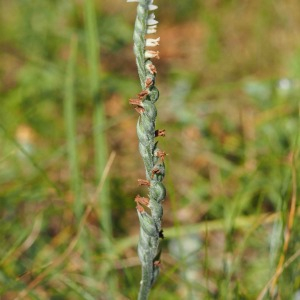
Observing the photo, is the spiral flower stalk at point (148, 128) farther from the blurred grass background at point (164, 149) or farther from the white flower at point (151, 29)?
the blurred grass background at point (164, 149)

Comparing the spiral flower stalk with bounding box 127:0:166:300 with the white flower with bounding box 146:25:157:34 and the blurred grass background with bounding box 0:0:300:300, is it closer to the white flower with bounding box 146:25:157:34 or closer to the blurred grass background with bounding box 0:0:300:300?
the white flower with bounding box 146:25:157:34

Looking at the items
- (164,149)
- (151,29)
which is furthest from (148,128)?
(164,149)

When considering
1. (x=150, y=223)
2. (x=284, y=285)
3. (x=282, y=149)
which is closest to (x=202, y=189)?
(x=282, y=149)

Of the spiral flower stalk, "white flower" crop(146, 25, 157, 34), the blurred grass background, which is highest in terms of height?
"white flower" crop(146, 25, 157, 34)

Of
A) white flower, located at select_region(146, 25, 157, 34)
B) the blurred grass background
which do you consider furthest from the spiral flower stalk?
the blurred grass background

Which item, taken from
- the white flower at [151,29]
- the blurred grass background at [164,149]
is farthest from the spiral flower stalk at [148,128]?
the blurred grass background at [164,149]

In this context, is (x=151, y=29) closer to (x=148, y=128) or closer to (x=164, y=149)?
(x=148, y=128)

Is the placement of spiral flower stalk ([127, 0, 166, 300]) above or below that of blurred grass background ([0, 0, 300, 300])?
above
